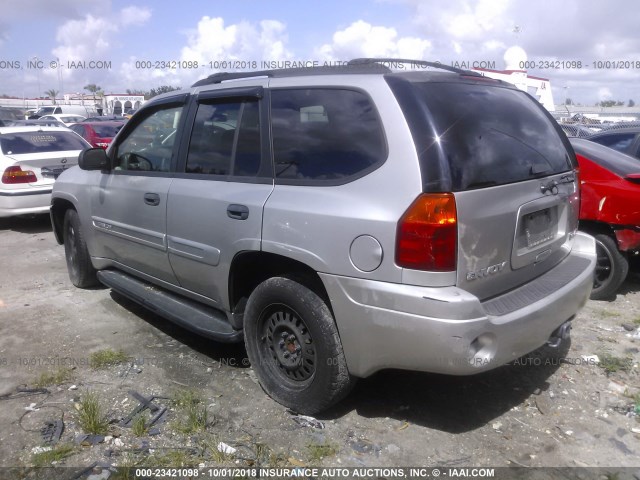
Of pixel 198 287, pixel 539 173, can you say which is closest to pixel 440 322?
pixel 539 173

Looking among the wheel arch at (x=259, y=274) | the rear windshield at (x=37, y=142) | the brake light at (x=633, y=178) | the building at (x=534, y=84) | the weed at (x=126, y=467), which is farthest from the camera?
the building at (x=534, y=84)

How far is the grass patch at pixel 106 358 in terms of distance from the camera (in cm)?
404

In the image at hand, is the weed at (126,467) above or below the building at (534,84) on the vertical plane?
below

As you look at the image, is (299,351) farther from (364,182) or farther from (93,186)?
(93,186)

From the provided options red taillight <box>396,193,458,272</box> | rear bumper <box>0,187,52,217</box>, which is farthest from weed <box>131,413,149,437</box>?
rear bumper <box>0,187,52,217</box>

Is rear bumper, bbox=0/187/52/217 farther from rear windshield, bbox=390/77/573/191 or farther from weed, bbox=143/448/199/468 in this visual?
rear windshield, bbox=390/77/573/191

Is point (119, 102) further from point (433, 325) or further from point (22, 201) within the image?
point (433, 325)

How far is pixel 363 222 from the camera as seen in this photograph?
9.15 feet

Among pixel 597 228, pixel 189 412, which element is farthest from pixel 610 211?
pixel 189 412

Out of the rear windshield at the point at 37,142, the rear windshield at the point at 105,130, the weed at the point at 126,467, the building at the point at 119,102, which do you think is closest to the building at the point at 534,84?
the rear windshield at the point at 105,130

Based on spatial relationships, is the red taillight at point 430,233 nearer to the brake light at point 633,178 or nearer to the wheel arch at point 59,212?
the brake light at point 633,178

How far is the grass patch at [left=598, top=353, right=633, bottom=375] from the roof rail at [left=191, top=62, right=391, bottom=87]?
2.67m

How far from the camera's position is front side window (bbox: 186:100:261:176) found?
3.52m

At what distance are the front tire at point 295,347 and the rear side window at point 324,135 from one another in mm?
669
